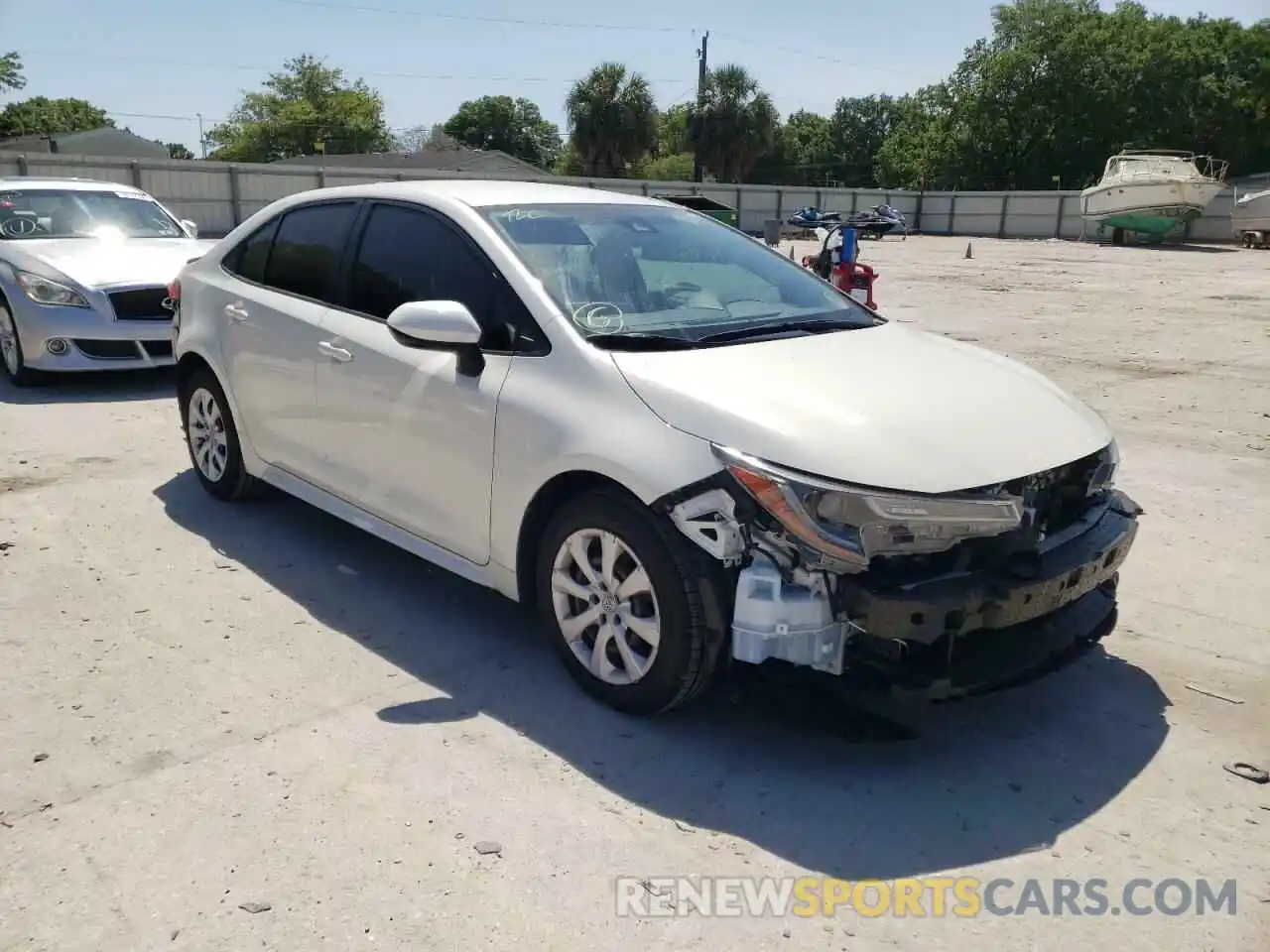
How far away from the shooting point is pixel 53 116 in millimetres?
91062

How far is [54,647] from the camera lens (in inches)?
154

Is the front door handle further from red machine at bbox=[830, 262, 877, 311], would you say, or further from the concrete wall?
the concrete wall

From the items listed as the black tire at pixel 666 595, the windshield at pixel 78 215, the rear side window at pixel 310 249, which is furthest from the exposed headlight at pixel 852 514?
the windshield at pixel 78 215

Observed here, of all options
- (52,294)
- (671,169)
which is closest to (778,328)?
(52,294)

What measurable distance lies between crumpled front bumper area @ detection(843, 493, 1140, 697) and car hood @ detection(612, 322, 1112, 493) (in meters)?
0.29

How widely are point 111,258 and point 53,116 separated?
99.4 m

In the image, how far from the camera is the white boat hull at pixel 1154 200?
34.8 metres

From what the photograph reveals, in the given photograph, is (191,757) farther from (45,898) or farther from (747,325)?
(747,325)

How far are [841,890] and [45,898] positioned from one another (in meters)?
1.97

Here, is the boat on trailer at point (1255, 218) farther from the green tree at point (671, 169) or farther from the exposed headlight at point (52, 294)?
the green tree at point (671, 169)

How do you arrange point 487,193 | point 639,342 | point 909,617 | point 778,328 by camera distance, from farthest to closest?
1. point 487,193
2. point 778,328
3. point 639,342
4. point 909,617

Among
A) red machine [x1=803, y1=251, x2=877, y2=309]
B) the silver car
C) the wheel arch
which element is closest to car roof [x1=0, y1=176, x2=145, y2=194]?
the silver car

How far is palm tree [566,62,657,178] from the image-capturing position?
5388 cm

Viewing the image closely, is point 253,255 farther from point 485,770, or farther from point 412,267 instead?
point 485,770
